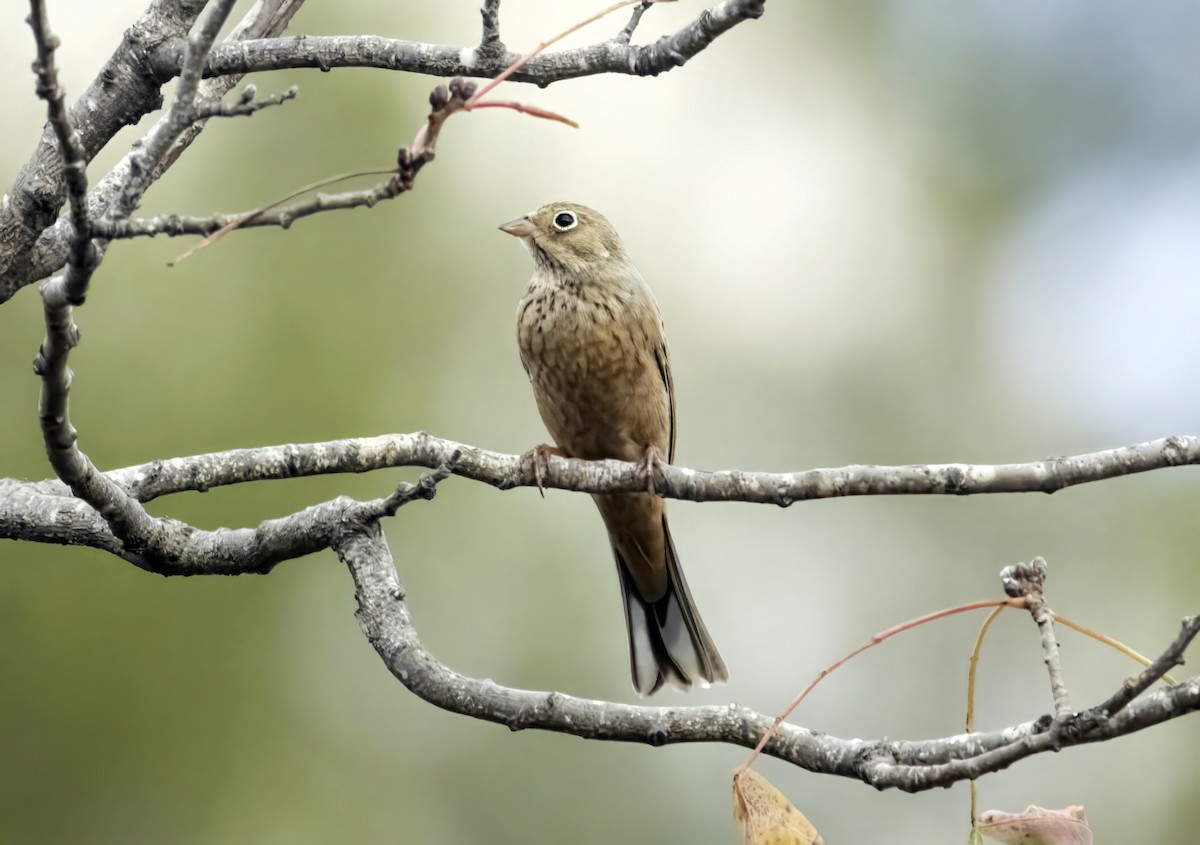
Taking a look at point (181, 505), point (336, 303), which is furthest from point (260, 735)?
point (336, 303)

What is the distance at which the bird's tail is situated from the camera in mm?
5980

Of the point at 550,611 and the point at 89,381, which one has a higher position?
the point at 89,381

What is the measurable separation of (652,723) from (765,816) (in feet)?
1.87

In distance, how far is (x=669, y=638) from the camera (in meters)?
6.14

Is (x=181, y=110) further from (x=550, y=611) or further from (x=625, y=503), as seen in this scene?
(x=550, y=611)

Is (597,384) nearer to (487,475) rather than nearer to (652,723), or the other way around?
(487,475)

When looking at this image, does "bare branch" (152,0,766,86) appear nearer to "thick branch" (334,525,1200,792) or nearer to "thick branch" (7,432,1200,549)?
"thick branch" (7,432,1200,549)

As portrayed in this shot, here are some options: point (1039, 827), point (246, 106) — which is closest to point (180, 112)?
point (246, 106)

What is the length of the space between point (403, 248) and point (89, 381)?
10.1 ft

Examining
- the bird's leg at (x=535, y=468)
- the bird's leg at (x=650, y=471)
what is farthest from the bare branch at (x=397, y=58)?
the bird's leg at (x=650, y=471)

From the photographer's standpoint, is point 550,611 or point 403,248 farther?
point 403,248

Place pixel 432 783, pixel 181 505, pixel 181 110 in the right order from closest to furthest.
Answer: pixel 181 110
pixel 181 505
pixel 432 783

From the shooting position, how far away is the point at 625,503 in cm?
604

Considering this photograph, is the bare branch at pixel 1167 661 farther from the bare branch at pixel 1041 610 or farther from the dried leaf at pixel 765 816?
the dried leaf at pixel 765 816
